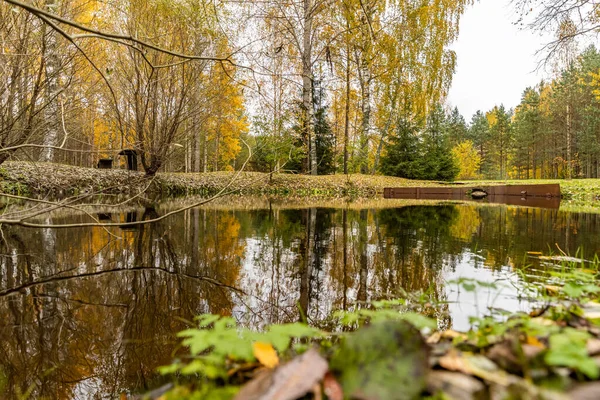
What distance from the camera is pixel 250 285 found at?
7.20 ft

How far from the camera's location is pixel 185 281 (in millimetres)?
2209

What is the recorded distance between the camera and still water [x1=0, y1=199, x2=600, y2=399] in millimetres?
1274

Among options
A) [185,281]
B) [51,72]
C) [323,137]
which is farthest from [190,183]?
[185,281]

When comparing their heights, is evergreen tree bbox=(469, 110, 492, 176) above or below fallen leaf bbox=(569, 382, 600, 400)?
above

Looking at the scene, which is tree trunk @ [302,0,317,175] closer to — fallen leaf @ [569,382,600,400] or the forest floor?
the forest floor

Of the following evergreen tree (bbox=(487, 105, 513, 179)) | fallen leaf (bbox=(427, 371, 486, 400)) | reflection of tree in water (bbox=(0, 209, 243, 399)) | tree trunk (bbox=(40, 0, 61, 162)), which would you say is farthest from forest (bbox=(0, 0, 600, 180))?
evergreen tree (bbox=(487, 105, 513, 179))

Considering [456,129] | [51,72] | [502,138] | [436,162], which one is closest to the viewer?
[51,72]

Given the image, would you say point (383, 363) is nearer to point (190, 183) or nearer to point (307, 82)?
point (190, 183)

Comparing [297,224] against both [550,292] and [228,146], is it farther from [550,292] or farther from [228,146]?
[228,146]

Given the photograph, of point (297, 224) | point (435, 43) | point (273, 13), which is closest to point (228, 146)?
point (273, 13)

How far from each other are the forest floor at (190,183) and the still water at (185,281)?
604 centimetres

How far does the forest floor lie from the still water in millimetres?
6037

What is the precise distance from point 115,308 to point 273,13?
13462mm

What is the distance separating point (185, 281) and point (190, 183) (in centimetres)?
1116
